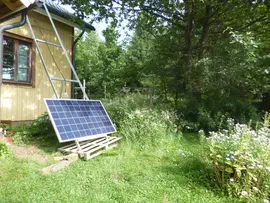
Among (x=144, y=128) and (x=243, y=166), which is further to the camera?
(x=144, y=128)

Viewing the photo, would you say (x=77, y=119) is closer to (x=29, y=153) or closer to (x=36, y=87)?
(x=29, y=153)

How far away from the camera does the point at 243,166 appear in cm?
259

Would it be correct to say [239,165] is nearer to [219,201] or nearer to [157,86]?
[219,201]

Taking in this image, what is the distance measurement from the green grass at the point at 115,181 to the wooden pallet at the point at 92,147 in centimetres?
18

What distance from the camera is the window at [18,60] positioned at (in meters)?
5.95

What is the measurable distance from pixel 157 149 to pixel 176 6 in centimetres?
529

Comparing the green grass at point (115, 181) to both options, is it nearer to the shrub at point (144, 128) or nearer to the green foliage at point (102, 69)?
the shrub at point (144, 128)

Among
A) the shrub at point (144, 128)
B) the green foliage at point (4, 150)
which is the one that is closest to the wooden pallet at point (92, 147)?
the shrub at point (144, 128)

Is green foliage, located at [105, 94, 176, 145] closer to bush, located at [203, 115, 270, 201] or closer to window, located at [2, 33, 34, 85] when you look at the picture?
bush, located at [203, 115, 270, 201]

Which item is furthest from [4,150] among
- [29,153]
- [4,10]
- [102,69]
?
[102,69]

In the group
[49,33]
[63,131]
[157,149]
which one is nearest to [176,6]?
[49,33]

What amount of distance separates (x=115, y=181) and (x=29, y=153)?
197 centimetres

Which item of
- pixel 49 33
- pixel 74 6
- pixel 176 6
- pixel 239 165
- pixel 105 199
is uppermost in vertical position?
pixel 176 6

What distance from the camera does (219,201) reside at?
2.51 meters
